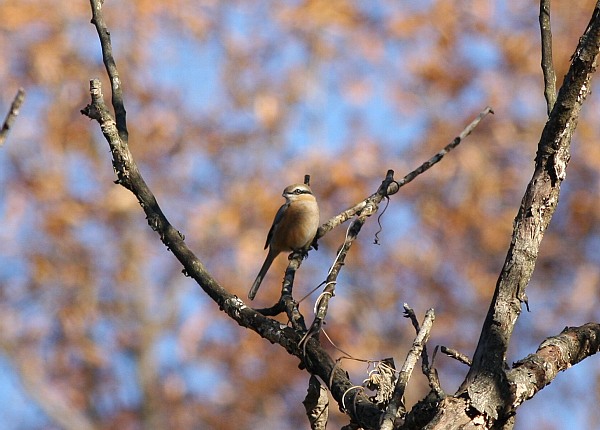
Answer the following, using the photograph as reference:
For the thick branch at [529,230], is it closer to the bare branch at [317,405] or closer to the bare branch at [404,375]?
the bare branch at [404,375]

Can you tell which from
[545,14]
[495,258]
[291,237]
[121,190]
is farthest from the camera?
[121,190]

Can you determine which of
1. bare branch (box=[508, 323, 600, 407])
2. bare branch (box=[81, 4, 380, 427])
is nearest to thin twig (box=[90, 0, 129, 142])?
bare branch (box=[81, 4, 380, 427])

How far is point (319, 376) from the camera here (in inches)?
96.0

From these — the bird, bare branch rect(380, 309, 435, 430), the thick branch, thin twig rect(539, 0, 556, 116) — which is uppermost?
the bird

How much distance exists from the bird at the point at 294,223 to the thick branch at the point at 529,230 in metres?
3.64

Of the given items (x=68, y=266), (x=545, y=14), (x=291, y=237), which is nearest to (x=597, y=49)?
(x=545, y=14)

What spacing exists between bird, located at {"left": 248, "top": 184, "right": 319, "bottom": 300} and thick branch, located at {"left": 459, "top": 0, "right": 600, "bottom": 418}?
11.9ft

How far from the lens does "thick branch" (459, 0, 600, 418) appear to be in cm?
221

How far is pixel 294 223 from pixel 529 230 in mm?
3954

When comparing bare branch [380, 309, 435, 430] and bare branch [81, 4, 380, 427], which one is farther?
bare branch [81, 4, 380, 427]

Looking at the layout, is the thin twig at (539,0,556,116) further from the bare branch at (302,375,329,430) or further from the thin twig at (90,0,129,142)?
the thin twig at (90,0,129,142)

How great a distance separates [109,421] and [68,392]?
64 cm

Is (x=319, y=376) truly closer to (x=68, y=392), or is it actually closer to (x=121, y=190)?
(x=121, y=190)

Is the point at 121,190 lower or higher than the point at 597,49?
higher
